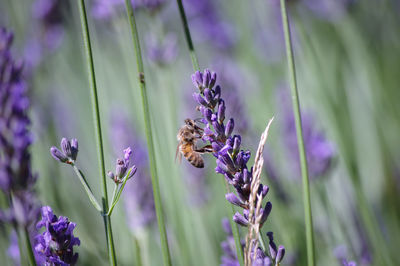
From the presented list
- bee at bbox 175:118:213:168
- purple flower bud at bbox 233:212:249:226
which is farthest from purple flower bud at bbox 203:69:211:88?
bee at bbox 175:118:213:168

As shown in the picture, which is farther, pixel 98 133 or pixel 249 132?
pixel 249 132

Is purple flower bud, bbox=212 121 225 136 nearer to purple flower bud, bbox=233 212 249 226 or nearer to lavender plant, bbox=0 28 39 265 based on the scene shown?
purple flower bud, bbox=233 212 249 226

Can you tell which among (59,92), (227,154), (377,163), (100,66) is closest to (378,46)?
(377,163)

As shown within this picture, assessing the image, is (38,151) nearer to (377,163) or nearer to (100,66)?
(100,66)

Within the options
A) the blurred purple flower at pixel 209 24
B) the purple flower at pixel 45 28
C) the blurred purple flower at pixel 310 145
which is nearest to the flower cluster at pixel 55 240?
the blurred purple flower at pixel 310 145

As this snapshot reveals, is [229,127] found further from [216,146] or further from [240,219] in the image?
[240,219]

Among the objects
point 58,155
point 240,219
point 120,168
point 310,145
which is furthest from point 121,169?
point 310,145
